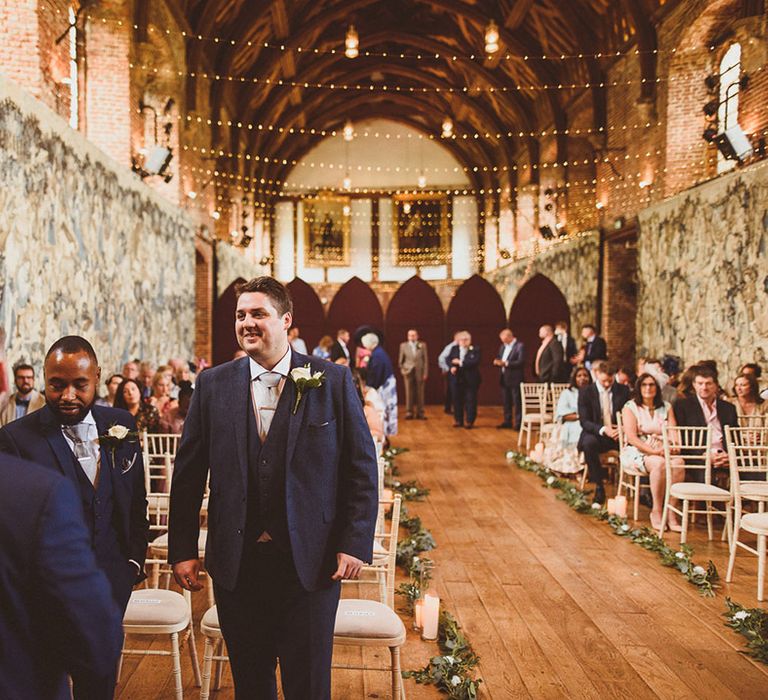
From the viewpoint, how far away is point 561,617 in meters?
3.91

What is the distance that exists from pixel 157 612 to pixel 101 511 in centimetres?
68

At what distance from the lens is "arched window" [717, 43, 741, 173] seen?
9.79 meters

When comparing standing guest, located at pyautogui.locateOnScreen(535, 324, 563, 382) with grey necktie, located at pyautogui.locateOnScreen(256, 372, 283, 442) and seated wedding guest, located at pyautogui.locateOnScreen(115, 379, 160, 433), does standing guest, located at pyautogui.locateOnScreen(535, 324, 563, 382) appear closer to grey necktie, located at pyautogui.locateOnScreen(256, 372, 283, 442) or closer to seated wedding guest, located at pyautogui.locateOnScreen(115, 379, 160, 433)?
seated wedding guest, located at pyautogui.locateOnScreen(115, 379, 160, 433)

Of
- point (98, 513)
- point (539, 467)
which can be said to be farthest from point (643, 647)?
point (539, 467)

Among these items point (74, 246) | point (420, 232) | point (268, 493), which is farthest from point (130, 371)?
point (420, 232)

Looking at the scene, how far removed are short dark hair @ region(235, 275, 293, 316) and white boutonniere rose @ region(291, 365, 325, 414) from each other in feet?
0.58

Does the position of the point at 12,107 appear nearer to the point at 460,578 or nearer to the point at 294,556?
the point at 460,578

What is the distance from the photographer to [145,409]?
564 centimetres

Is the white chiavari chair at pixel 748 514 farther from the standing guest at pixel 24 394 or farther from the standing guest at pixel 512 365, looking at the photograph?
the standing guest at pixel 512 365

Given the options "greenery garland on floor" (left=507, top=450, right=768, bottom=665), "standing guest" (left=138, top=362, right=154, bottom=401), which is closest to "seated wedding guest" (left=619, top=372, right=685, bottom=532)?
"greenery garland on floor" (left=507, top=450, right=768, bottom=665)

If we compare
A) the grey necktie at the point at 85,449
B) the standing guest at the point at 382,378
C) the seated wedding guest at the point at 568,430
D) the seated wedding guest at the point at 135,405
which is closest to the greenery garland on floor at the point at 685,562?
the seated wedding guest at the point at 568,430

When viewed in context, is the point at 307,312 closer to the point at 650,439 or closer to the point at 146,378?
the point at 146,378

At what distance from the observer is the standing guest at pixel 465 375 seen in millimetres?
11555

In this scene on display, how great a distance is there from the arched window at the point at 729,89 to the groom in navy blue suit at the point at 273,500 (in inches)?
366
